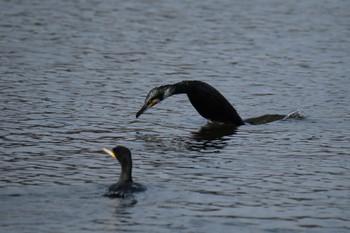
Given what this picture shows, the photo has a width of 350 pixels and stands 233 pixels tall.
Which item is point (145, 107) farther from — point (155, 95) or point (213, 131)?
point (213, 131)

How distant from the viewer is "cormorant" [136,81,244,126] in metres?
15.4

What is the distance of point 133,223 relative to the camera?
32.8ft

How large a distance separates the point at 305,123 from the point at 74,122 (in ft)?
11.2

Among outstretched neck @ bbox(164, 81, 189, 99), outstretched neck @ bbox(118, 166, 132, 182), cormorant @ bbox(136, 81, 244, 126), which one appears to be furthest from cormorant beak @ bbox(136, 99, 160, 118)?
outstretched neck @ bbox(118, 166, 132, 182)

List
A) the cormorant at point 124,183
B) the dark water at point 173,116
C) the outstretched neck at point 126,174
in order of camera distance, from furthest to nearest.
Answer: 1. the outstretched neck at point 126,174
2. the cormorant at point 124,183
3. the dark water at point 173,116

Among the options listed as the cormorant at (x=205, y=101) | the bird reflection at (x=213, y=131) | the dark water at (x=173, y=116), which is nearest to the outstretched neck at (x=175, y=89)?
the cormorant at (x=205, y=101)

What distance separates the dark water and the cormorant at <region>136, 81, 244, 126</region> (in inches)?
9.5

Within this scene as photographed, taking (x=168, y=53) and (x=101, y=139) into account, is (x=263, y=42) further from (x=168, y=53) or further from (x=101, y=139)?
(x=101, y=139)

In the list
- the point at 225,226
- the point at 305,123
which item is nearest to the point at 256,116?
the point at 305,123

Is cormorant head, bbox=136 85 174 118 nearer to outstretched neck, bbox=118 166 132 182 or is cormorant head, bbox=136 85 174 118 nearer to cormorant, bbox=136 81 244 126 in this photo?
cormorant, bbox=136 81 244 126

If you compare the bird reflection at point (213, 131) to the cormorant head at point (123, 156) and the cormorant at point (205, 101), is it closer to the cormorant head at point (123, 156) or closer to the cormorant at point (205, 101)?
the cormorant at point (205, 101)

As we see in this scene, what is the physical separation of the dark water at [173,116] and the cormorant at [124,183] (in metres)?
0.12

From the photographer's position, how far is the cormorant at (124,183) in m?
10.8

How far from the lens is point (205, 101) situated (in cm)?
1559
